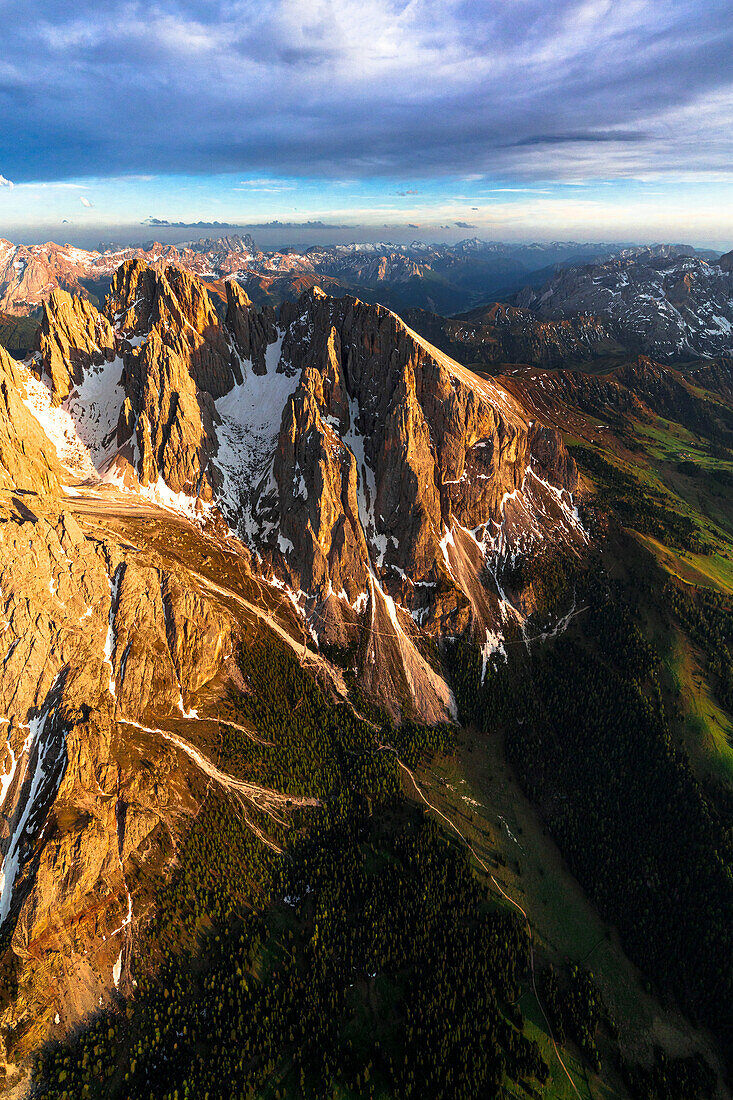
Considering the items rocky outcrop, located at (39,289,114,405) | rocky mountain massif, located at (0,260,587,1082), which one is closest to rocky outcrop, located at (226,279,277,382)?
rocky mountain massif, located at (0,260,587,1082)

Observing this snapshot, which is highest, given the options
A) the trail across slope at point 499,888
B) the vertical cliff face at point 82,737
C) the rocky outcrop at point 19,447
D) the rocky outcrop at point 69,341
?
the rocky outcrop at point 69,341

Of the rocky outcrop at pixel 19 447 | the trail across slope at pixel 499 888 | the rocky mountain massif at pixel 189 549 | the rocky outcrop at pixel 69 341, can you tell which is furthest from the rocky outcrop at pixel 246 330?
the trail across slope at pixel 499 888

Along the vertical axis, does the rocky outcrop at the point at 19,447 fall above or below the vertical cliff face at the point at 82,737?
above

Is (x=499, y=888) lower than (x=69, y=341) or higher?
lower

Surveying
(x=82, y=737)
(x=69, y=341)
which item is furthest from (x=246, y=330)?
(x=82, y=737)

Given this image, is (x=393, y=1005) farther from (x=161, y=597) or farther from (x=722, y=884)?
(x=161, y=597)

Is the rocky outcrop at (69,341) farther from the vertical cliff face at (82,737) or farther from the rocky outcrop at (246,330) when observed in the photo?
the vertical cliff face at (82,737)

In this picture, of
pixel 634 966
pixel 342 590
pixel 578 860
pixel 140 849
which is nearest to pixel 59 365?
pixel 342 590

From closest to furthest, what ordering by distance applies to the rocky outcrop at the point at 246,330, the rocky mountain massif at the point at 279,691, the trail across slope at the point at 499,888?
the rocky mountain massif at the point at 279,691
the trail across slope at the point at 499,888
the rocky outcrop at the point at 246,330

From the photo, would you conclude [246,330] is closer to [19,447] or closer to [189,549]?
[19,447]

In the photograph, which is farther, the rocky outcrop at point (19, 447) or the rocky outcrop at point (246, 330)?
the rocky outcrop at point (246, 330)

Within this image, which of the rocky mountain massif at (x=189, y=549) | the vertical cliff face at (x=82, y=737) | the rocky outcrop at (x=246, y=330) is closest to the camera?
the vertical cliff face at (x=82, y=737)
